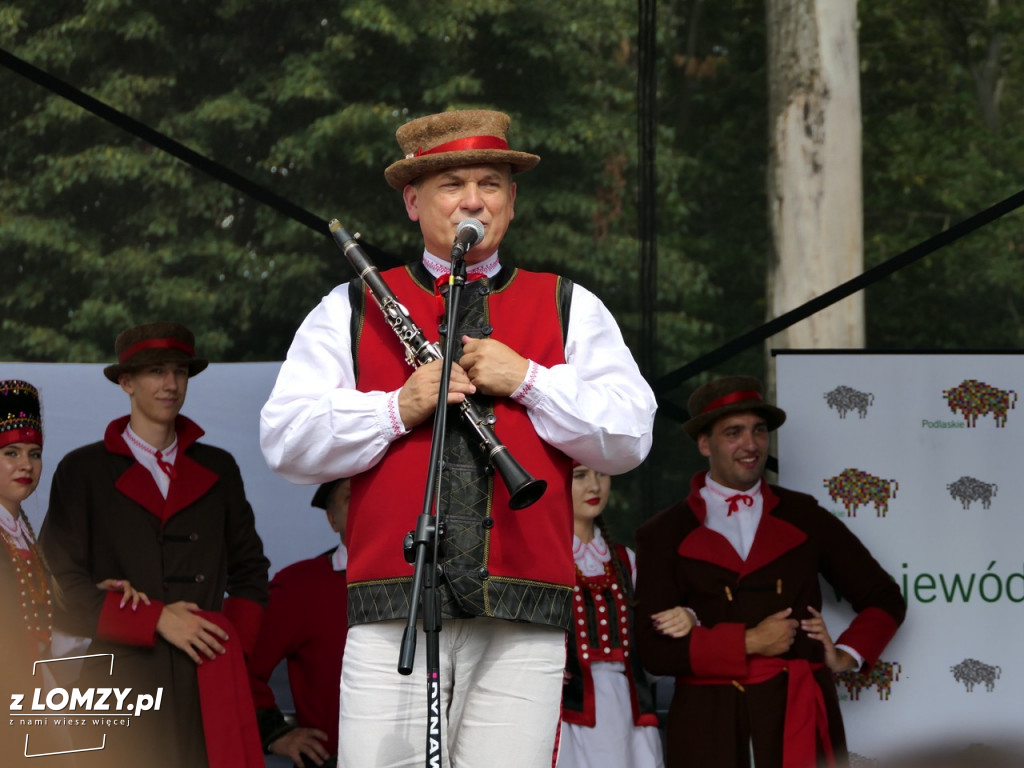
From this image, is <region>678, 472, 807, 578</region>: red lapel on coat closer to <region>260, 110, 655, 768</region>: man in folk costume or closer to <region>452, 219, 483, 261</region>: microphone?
<region>260, 110, 655, 768</region>: man in folk costume

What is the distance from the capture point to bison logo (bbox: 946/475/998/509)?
4.84 m

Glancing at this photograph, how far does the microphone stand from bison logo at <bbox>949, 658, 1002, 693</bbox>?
2.86 m

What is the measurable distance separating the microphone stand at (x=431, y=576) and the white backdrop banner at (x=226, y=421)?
262 cm

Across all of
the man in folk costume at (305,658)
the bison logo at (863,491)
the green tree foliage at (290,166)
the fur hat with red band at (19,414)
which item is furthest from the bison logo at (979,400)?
the green tree foliage at (290,166)

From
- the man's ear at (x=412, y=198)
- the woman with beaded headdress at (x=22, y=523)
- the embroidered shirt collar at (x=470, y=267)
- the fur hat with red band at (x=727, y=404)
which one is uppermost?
the fur hat with red band at (x=727, y=404)

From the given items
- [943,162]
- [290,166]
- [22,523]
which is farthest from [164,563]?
[943,162]

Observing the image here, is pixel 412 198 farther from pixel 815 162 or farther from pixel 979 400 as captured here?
pixel 815 162

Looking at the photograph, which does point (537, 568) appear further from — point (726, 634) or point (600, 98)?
point (600, 98)

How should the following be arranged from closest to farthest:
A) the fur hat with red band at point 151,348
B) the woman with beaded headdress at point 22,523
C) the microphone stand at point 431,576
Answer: the microphone stand at point 431,576
the woman with beaded headdress at point 22,523
the fur hat with red band at point 151,348

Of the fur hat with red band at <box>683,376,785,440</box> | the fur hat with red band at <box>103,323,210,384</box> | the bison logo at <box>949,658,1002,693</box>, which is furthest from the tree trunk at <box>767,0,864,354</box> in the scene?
the fur hat with red band at <box>103,323,210,384</box>

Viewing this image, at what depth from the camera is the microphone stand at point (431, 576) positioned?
89.2 inches

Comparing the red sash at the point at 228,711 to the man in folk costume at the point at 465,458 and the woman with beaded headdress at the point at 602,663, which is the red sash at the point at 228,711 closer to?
the woman with beaded headdress at the point at 602,663

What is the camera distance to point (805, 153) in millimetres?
6887

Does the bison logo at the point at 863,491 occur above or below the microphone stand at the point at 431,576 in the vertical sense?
above
